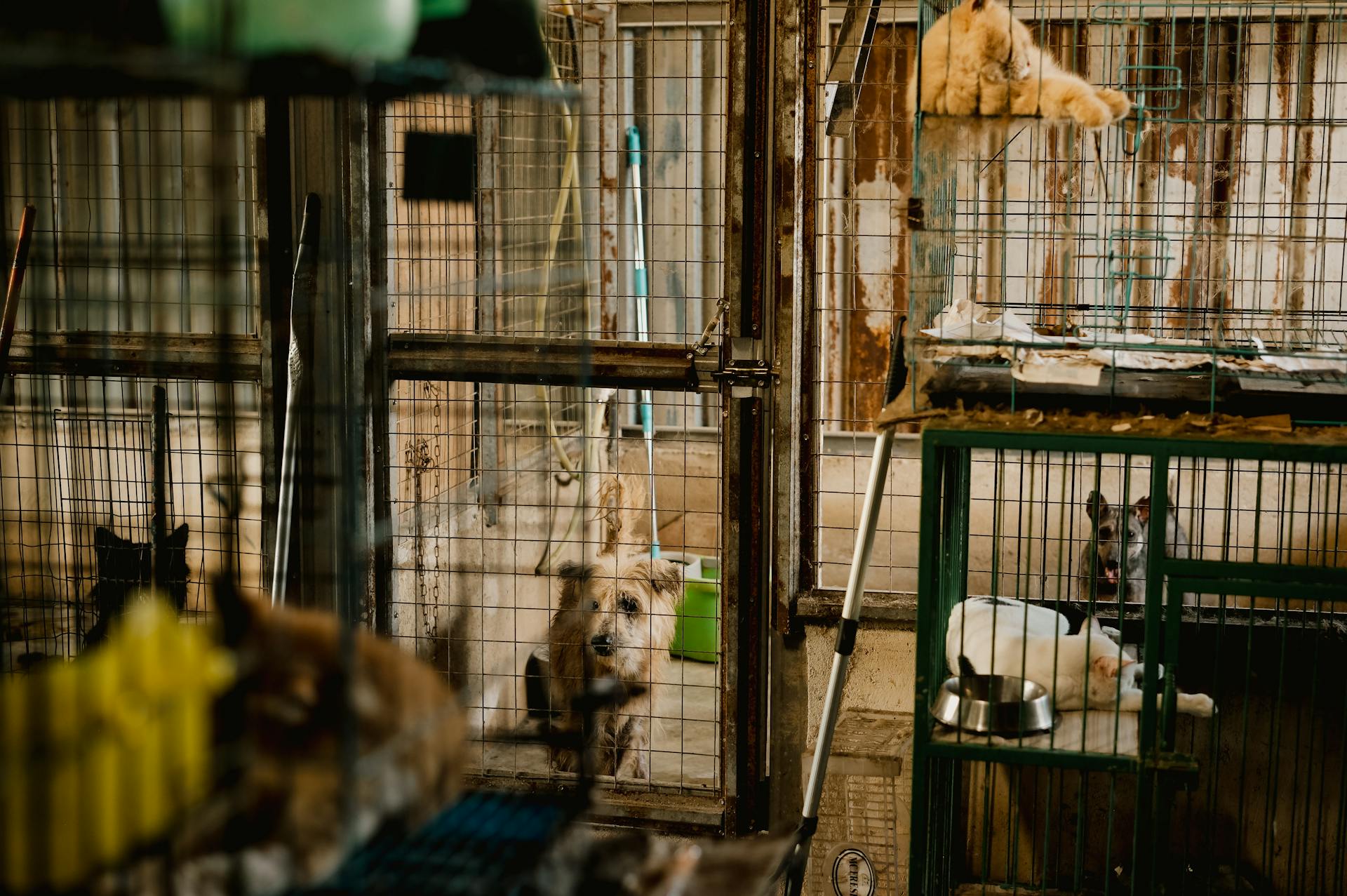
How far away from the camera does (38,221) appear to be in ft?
4.40

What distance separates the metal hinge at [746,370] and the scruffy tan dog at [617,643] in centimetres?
75

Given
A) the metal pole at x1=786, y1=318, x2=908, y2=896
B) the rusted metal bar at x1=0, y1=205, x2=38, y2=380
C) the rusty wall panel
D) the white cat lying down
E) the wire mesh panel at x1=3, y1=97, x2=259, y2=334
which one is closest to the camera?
the white cat lying down

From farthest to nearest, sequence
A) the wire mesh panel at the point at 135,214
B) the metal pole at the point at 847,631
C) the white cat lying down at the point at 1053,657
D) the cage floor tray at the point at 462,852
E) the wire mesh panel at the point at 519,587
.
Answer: the wire mesh panel at the point at 519,587 < the wire mesh panel at the point at 135,214 < the metal pole at the point at 847,631 < the white cat lying down at the point at 1053,657 < the cage floor tray at the point at 462,852

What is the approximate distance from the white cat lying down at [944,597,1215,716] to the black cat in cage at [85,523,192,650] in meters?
1.92

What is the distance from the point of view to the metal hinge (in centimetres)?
332

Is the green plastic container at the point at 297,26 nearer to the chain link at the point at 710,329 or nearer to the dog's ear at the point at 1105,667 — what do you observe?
the dog's ear at the point at 1105,667

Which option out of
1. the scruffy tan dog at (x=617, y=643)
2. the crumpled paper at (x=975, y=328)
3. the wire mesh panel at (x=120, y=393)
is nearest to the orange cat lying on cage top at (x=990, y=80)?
the crumpled paper at (x=975, y=328)

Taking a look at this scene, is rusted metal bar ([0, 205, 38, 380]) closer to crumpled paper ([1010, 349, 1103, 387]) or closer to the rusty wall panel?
crumpled paper ([1010, 349, 1103, 387])

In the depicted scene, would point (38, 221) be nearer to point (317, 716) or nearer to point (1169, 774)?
point (317, 716)

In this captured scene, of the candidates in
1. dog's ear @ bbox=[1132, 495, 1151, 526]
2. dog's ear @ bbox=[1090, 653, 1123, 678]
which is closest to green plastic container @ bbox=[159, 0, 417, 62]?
dog's ear @ bbox=[1090, 653, 1123, 678]

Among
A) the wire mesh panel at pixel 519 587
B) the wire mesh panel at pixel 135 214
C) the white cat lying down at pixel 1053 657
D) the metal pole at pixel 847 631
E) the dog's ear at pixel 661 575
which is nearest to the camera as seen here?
the white cat lying down at pixel 1053 657

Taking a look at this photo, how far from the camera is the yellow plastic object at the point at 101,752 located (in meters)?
0.88

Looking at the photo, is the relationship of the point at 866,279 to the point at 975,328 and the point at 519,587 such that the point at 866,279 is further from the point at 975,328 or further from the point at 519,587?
the point at 975,328

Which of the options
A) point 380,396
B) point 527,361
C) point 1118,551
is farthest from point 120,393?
point 1118,551
